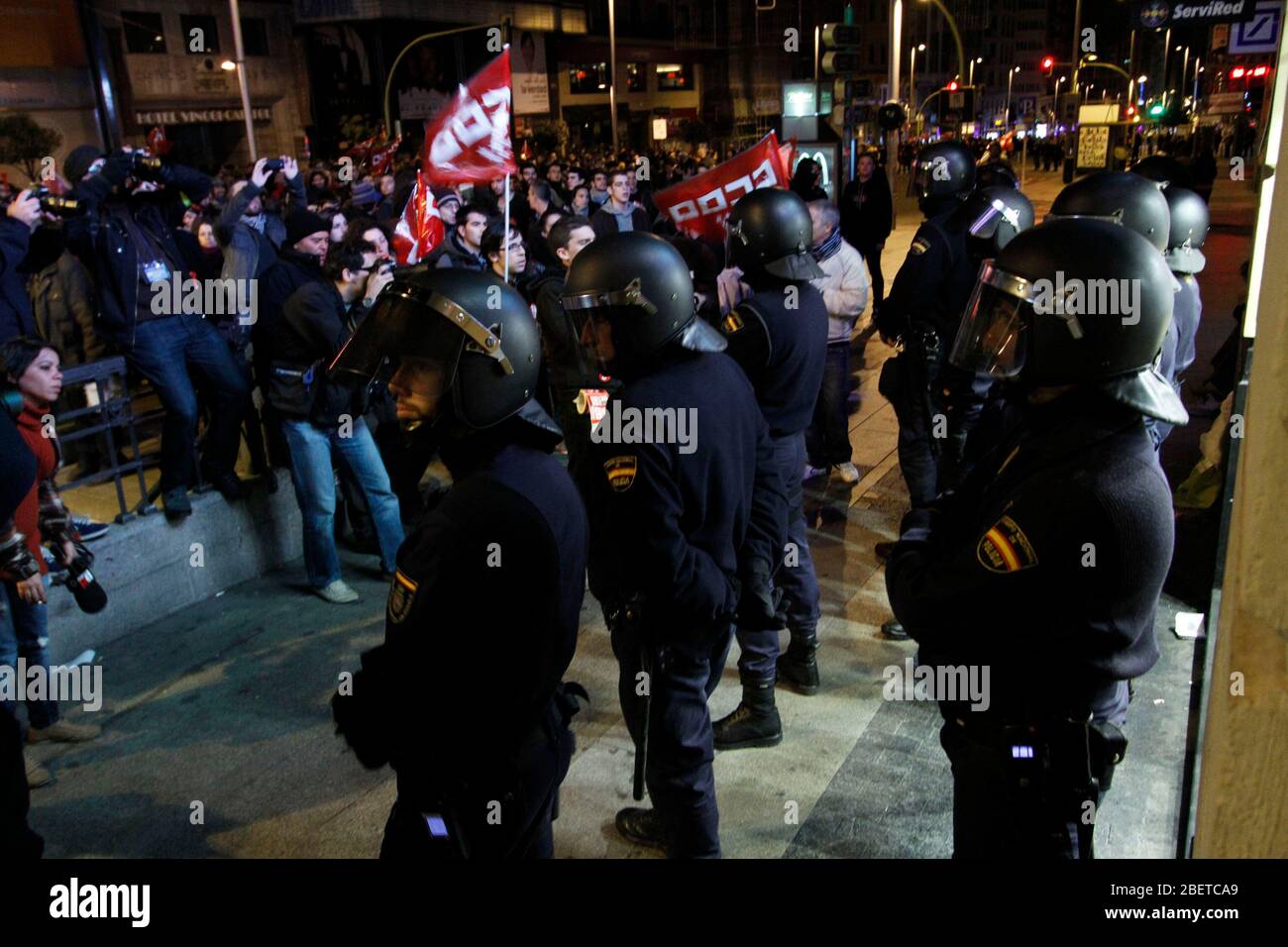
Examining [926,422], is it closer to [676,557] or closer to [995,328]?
[676,557]

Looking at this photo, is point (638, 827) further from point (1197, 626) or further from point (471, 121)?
point (471, 121)

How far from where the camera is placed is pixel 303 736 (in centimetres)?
474

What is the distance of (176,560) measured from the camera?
6000 millimetres

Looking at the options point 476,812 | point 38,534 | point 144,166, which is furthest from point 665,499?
point 144,166

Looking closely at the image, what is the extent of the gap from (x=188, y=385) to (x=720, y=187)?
3.79 metres

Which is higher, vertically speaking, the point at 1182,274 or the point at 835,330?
the point at 1182,274

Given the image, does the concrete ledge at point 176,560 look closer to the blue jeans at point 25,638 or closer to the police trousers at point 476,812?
the blue jeans at point 25,638

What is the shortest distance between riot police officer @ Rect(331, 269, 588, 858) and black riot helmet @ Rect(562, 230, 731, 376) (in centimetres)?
66

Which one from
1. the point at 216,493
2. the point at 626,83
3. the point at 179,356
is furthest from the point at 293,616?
the point at 626,83

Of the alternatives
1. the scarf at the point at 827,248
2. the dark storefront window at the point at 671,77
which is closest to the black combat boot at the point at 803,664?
the scarf at the point at 827,248

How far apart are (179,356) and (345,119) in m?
24.9

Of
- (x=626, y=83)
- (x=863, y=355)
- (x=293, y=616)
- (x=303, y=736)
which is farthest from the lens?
(x=626, y=83)

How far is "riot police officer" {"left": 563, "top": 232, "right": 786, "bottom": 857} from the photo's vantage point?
3.19 m

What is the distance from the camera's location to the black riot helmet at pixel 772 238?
4715mm
